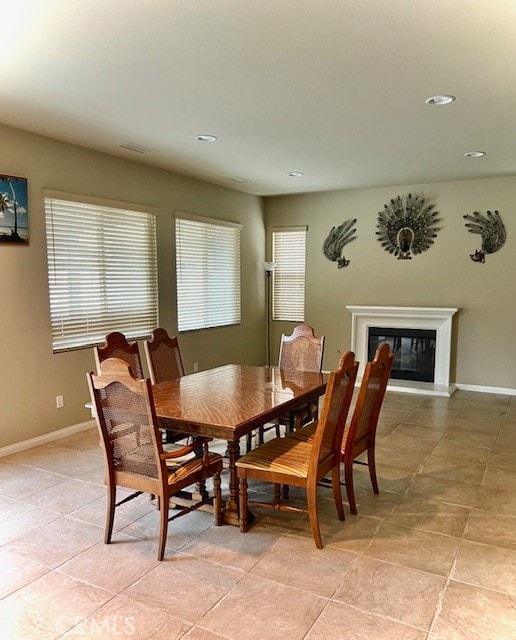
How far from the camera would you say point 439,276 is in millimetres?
6402

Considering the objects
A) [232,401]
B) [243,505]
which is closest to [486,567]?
[243,505]

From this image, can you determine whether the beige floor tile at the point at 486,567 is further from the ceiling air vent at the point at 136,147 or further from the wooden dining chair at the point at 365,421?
the ceiling air vent at the point at 136,147

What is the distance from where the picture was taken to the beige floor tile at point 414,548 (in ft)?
8.13

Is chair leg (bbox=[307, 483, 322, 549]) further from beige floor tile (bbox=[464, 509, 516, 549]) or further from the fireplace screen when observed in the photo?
the fireplace screen

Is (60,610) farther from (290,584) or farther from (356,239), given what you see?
(356,239)

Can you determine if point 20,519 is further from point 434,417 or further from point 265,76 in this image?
point 434,417

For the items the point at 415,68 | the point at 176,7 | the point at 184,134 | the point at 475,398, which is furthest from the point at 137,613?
the point at 475,398

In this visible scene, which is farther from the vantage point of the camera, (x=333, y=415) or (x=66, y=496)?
(x=66, y=496)

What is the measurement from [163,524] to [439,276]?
16.8ft

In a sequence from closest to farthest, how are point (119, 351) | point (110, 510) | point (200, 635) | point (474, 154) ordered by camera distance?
1. point (200, 635)
2. point (110, 510)
3. point (119, 351)
4. point (474, 154)

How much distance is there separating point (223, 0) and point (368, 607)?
2.74 metres

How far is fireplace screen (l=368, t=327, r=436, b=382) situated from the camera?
256 inches

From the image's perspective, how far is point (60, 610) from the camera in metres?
2.13

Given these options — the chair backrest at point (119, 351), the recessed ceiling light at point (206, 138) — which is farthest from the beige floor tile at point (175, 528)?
the recessed ceiling light at point (206, 138)
